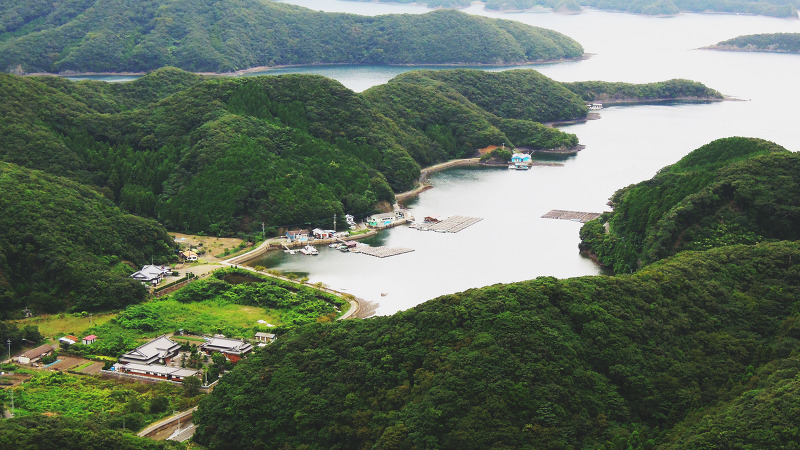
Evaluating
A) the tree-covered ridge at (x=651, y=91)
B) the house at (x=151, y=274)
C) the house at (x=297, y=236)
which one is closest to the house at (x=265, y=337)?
the house at (x=151, y=274)

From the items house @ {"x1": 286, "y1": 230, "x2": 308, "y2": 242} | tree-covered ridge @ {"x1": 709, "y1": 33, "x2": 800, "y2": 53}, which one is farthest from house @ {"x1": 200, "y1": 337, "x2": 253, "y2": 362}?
tree-covered ridge @ {"x1": 709, "y1": 33, "x2": 800, "y2": 53}

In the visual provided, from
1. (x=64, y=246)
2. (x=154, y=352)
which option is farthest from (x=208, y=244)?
(x=154, y=352)

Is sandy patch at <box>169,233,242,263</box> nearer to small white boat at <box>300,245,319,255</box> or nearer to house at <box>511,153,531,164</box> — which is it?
small white boat at <box>300,245,319,255</box>

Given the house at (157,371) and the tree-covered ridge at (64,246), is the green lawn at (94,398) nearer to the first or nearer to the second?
the house at (157,371)

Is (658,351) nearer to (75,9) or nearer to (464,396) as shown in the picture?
(464,396)

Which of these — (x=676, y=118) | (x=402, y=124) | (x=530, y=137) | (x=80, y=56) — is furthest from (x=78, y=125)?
(x=676, y=118)

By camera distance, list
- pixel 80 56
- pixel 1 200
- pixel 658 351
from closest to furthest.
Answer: pixel 658 351 < pixel 1 200 < pixel 80 56

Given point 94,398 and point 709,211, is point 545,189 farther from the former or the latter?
point 94,398
